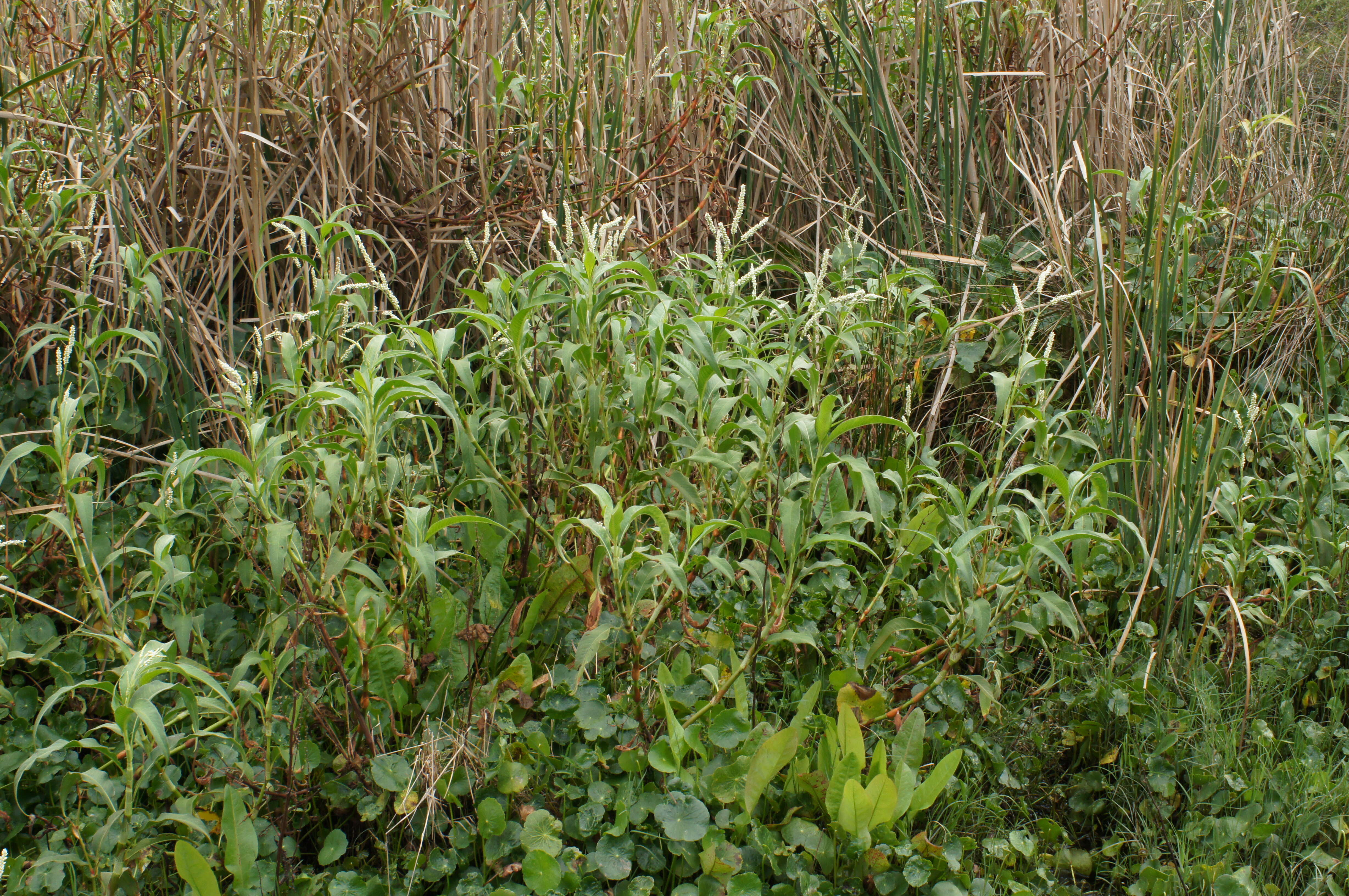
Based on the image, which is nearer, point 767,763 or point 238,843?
point 238,843

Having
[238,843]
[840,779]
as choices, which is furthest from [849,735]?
[238,843]

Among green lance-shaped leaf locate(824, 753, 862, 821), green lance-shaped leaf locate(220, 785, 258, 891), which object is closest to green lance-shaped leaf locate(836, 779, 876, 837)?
green lance-shaped leaf locate(824, 753, 862, 821)

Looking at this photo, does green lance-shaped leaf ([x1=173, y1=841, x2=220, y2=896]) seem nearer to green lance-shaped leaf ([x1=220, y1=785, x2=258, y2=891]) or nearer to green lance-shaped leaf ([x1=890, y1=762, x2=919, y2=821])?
green lance-shaped leaf ([x1=220, y1=785, x2=258, y2=891])

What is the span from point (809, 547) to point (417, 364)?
96 centimetres

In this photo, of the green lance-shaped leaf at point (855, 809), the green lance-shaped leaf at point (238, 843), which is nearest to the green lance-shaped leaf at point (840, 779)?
the green lance-shaped leaf at point (855, 809)

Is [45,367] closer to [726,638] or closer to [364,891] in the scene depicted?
[364,891]

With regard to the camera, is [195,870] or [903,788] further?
[903,788]

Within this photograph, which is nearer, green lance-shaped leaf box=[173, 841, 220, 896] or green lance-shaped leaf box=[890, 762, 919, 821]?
green lance-shaped leaf box=[173, 841, 220, 896]

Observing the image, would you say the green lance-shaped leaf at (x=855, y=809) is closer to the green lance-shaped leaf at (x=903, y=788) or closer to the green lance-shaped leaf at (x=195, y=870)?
the green lance-shaped leaf at (x=903, y=788)

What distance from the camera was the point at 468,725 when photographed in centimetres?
161

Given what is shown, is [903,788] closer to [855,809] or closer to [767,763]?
[855,809]

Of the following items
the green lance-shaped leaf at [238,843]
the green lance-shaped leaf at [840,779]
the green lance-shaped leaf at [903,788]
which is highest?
the green lance-shaped leaf at [238,843]

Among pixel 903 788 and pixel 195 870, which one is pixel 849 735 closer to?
pixel 903 788

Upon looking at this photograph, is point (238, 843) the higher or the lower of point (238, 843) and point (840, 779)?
the higher
